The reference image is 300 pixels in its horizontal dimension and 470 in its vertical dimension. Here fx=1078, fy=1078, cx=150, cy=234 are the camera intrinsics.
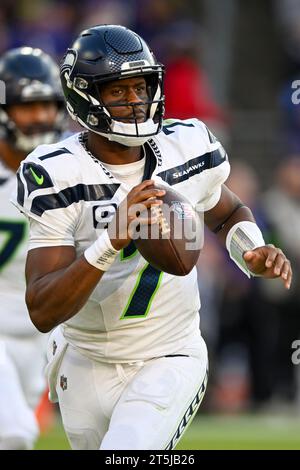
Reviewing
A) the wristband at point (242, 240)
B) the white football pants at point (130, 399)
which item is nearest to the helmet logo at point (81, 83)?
the wristband at point (242, 240)

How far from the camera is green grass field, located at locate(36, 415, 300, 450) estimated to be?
7117 millimetres

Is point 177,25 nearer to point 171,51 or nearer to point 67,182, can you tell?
point 171,51

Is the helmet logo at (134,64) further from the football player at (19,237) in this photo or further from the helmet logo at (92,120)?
the football player at (19,237)

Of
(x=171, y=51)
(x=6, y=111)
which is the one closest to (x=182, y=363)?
(x=6, y=111)

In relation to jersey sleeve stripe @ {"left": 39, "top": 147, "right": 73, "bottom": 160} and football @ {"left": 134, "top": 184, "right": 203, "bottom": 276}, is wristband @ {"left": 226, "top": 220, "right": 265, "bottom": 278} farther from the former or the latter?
jersey sleeve stripe @ {"left": 39, "top": 147, "right": 73, "bottom": 160}

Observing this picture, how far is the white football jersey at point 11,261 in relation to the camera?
218 inches

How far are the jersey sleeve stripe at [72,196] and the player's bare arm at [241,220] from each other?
1.88ft

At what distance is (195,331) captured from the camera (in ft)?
14.2

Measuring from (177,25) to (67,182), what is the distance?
6.01 metres

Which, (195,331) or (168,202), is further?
(195,331)

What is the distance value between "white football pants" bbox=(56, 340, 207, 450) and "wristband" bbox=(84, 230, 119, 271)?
56 cm

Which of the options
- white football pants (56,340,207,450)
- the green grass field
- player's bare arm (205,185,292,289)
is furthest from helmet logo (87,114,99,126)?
the green grass field

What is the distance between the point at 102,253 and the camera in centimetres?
370

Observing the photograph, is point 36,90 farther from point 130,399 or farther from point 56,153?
point 130,399
